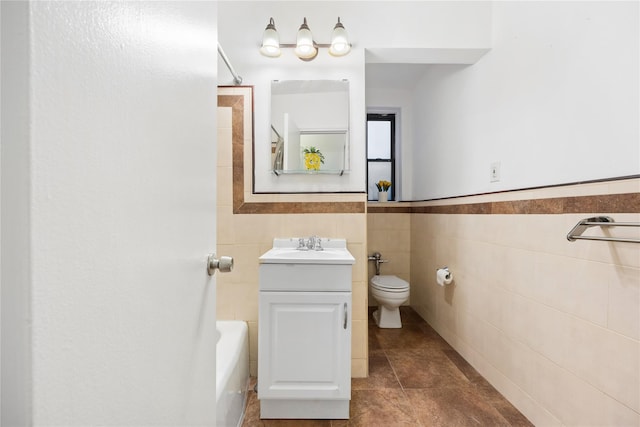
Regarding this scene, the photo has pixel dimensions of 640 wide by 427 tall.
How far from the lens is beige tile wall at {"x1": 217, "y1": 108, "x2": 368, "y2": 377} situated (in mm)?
1798

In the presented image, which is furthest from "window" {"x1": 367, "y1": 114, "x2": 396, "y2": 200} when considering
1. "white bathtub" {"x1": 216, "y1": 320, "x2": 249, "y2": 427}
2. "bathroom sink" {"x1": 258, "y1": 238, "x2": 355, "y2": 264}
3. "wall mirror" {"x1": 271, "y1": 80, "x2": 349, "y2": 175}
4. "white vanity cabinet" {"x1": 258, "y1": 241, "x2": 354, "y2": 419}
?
"white bathtub" {"x1": 216, "y1": 320, "x2": 249, "y2": 427}

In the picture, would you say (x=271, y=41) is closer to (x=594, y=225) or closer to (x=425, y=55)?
(x=425, y=55)

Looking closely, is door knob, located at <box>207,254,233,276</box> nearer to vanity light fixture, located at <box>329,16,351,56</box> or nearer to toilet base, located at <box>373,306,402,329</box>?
vanity light fixture, located at <box>329,16,351,56</box>

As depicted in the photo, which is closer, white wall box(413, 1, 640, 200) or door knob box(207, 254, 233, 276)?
door knob box(207, 254, 233, 276)

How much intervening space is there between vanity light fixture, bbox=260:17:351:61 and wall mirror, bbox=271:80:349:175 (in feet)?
0.53

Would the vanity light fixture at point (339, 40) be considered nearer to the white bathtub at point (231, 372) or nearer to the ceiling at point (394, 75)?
the ceiling at point (394, 75)

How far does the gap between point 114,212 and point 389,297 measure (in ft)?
7.12

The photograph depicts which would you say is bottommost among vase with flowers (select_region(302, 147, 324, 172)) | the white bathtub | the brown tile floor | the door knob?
the brown tile floor

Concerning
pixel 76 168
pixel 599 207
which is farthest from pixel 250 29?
pixel 599 207

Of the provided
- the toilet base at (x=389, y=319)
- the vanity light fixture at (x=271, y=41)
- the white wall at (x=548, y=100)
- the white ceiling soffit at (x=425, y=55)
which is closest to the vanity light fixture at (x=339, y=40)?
the white ceiling soffit at (x=425, y=55)

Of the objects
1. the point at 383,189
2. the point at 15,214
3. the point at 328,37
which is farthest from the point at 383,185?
the point at 15,214

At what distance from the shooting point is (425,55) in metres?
1.84

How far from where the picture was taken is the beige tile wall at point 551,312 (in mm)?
→ 976

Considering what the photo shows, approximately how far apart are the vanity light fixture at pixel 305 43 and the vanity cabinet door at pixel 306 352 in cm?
144
